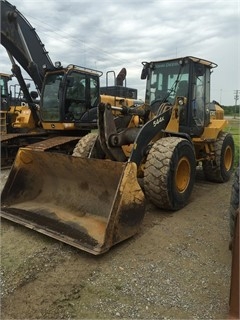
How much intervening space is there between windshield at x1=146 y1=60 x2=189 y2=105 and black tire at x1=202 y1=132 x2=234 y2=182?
147cm

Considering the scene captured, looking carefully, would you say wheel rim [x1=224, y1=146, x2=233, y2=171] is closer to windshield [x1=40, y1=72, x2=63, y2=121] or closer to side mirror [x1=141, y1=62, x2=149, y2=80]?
side mirror [x1=141, y1=62, x2=149, y2=80]

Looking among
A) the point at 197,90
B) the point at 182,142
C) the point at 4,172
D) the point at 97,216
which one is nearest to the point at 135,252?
the point at 97,216

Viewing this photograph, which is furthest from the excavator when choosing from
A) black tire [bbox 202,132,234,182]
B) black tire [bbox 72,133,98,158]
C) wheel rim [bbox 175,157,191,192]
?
wheel rim [bbox 175,157,191,192]

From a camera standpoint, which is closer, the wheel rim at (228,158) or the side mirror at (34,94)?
the wheel rim at (228,158)

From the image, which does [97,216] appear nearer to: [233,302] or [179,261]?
[179,261]

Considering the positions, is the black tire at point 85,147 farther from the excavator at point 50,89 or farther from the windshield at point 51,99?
the windshield at point 51,99

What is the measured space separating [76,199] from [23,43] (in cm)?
547

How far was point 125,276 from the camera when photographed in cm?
314

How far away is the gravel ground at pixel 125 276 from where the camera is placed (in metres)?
2.67

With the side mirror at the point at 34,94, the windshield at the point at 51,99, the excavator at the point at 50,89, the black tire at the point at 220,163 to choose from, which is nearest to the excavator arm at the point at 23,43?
the excavator at the point at 50,89

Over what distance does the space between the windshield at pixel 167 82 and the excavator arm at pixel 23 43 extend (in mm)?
3176

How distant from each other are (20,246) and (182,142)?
8.35ft

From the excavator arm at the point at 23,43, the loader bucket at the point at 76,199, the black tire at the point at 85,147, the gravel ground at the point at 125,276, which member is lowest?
the gravel ground at the point at 125,276

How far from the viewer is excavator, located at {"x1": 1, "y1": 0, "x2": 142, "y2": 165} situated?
8211 mm
